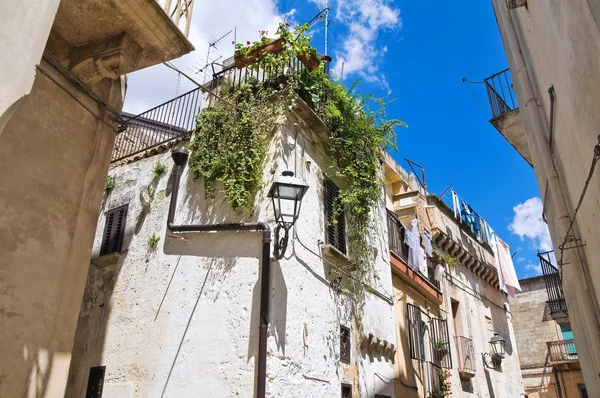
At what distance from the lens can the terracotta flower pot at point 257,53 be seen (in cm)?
908

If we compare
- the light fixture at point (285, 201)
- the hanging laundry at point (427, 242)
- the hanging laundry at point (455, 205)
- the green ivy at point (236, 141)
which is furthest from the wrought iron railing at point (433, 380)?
the hanging laundry at point (455, 205)

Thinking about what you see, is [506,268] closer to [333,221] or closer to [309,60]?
[333,221]

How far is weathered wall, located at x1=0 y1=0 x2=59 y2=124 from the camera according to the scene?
141 inches

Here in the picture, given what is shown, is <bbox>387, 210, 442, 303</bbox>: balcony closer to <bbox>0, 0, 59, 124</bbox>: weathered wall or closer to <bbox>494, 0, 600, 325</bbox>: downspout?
<bbox>494, 0, 600, 325</bbox>: downspout

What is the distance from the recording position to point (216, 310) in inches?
292

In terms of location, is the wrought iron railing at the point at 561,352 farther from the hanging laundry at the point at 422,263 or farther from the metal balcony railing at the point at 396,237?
the metal balcony railing at the point at 396,237

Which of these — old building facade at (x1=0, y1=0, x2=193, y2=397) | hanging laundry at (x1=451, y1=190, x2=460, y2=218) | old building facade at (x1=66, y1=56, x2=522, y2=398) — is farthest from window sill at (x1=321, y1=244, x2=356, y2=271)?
hanging laundry at (x1=451, y1=190, x2=460, y2=218)

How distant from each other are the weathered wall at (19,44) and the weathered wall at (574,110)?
4.39 meters

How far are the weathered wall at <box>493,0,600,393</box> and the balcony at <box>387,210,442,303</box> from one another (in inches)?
161

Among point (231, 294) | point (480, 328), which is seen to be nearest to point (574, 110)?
point (231, 294)

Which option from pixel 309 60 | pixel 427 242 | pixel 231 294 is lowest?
pixel 231 294

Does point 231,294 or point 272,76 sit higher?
point 272,76

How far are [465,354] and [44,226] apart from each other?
13.3 metres

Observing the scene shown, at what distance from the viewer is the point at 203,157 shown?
8906 millimetres
